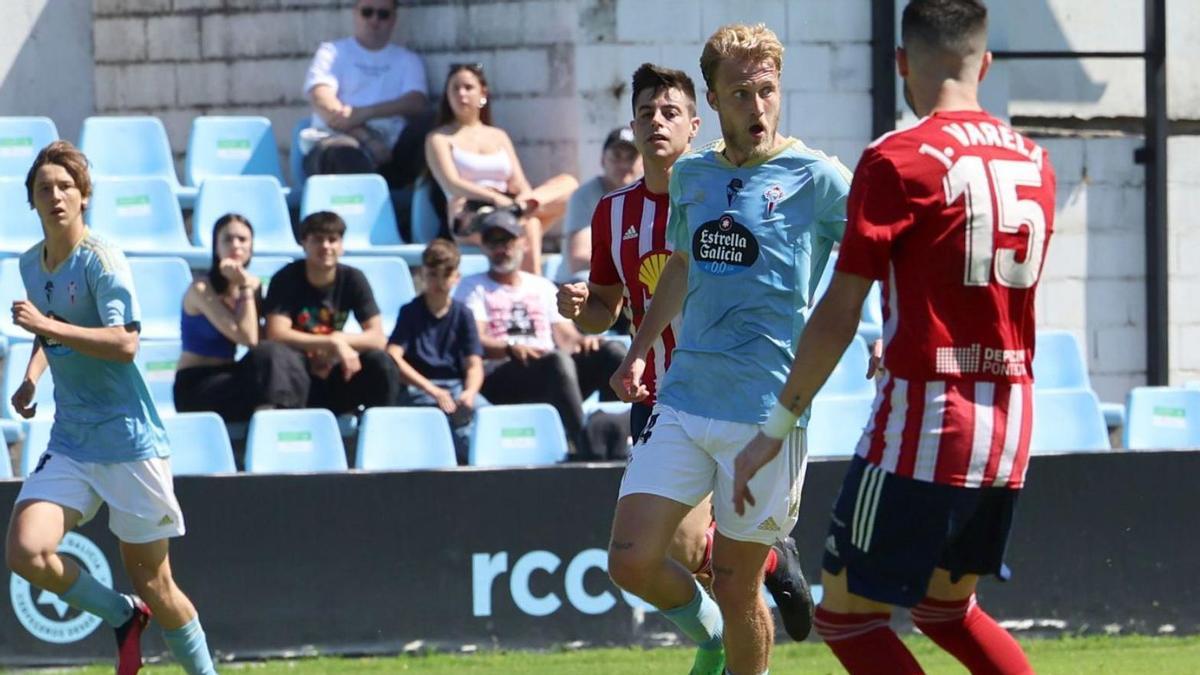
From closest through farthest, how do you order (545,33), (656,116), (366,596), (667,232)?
(667,232), (656,116), (366,596), (545,33)

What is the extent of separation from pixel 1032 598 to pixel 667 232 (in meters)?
3.80

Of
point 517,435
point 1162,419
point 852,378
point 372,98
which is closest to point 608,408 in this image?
point 517,435

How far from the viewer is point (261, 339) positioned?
32.2 feet

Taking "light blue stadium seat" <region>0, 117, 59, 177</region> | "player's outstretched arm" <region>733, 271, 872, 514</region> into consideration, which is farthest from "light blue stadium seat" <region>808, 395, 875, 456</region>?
"light blue stadium seat" <region>0, 117, 59, 177</region>

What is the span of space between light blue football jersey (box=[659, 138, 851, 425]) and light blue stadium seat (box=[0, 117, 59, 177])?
23.3 feet

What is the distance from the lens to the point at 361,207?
1152 centimetres

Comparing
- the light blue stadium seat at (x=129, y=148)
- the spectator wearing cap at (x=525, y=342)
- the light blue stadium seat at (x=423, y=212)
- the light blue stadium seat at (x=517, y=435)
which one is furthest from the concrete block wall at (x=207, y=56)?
the light blue stadium seat at (x=517, y=435)

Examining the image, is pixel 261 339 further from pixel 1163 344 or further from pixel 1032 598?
pixel 1163 344

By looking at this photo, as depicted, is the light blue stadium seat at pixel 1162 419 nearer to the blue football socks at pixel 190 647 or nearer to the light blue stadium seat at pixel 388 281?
the light blue stadium seat at pixel 388 281

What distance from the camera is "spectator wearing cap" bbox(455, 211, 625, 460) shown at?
9773 millimetres

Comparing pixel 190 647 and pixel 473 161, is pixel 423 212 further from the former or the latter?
pixel 190 647

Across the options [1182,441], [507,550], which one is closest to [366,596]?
[507,550]

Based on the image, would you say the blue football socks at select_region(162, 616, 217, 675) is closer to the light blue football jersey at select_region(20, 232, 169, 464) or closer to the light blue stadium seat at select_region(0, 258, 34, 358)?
the light blue football jersey at select_region(20, 232, 169, 464)

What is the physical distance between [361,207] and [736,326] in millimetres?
6183
